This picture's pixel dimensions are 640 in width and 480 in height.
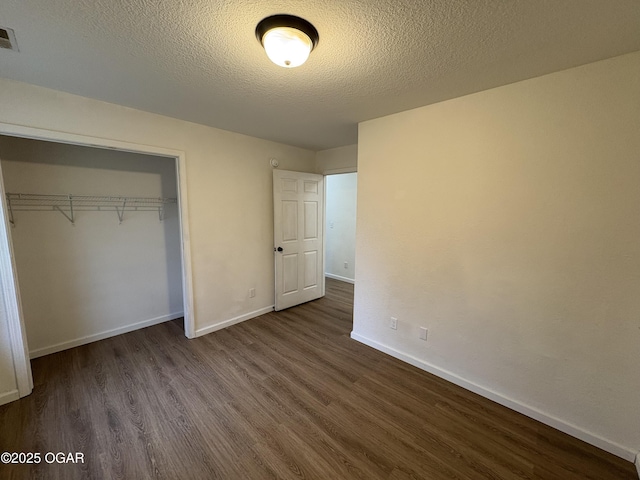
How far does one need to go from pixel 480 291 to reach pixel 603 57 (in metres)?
1.65

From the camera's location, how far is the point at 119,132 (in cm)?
234

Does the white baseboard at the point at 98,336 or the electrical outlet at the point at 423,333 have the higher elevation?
the electrical outlet at the point at 423,333

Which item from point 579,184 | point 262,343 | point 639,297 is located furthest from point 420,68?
point 262,343

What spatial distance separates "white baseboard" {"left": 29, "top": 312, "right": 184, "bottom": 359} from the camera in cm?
256

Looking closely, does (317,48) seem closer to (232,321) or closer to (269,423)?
(269,423)

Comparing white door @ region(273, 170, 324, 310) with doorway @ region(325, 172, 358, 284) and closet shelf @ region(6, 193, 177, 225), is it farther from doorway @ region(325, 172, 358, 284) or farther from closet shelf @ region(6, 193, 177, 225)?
closet shelf @ region(6, 193, 177, 225)

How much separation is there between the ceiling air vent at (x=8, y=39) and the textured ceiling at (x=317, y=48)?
0.05 meters

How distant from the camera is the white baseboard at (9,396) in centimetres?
191

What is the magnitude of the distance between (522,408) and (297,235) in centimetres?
302

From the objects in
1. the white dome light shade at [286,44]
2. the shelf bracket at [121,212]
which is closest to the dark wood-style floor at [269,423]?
the shelf bracket at [121,212]

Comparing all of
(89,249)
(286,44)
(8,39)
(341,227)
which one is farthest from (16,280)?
(341,227)

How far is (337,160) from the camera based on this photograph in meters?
3.87

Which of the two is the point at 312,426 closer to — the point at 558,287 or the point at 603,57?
the point at 558,287

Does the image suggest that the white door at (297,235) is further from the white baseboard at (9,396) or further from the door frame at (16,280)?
the white baseboard at (9,396)
